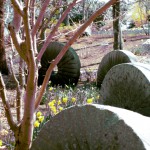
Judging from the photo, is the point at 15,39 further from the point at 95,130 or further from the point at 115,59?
the point at 115,59

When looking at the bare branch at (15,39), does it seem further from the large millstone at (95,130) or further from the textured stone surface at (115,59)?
the textured stone surface at (115,59)

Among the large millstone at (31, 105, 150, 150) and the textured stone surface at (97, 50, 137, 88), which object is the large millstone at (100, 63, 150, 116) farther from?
the textured stone surface at (97, 50, 137, 88)

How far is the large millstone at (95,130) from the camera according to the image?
2377mm

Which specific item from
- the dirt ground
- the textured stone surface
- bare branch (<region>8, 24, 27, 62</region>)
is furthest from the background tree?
the dirt ground

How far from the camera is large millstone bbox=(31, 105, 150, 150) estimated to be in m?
2.38

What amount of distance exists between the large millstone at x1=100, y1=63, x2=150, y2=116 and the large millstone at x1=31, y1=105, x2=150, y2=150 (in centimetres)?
242

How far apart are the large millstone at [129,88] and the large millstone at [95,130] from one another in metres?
2.42

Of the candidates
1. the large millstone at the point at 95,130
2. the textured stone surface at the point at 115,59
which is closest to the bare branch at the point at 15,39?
the large millstone at the point at 95,130

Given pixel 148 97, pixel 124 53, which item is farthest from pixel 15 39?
pixel 124 53

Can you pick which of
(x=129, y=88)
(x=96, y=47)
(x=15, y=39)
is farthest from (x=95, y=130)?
(x=96, y=47)

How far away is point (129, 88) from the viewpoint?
539 centimetres

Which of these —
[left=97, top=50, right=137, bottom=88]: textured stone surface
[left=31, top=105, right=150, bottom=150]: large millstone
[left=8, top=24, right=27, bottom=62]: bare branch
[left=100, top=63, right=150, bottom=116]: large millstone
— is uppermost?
[left=8, top=24, right=27, bottom=62]: bare branch

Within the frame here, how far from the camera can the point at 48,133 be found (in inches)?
113

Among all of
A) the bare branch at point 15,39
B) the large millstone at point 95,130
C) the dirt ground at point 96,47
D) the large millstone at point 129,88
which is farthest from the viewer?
the dirt ground at point 96,47
